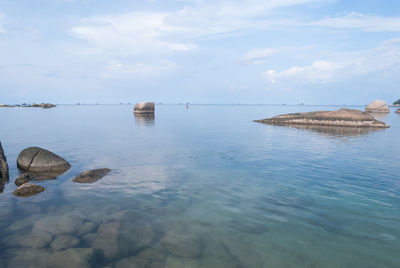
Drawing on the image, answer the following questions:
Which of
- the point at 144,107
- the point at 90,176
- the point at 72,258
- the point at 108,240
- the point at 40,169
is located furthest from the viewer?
the point at 144,107

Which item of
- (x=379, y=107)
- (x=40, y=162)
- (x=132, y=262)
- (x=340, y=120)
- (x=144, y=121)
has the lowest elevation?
(x=132, y=262)

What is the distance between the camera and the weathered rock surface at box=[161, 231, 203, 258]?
6.65 m

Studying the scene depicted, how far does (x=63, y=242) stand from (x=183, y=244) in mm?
3570

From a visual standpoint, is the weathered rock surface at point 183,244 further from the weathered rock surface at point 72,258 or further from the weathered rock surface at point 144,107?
the weathered rock surface at point 144,107

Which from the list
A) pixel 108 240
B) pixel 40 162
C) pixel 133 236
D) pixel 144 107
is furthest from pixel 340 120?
pixel 144 107

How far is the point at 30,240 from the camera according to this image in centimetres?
719

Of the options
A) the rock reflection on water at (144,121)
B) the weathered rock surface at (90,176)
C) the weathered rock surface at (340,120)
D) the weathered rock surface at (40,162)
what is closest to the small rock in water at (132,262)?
the weathered rock surface at (90,176)

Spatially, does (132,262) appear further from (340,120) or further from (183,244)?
(340,120)

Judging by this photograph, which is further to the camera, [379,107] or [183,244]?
[379,107]

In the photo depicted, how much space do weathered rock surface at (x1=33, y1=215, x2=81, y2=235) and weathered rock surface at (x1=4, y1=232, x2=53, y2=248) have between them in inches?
10.0

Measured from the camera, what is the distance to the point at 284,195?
10.6 metres

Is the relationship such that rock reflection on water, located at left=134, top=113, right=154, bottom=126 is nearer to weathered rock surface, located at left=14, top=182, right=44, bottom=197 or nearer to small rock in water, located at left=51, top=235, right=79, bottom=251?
weathered rock surface, located at left=14, top=182, right=44, bottom=197

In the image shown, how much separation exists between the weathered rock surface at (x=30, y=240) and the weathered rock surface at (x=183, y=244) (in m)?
3.52

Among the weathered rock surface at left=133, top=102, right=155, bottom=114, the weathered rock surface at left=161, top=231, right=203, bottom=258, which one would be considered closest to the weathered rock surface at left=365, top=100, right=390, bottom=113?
the weathered rock surface at left=133, top=102, right=155, bottom=114
